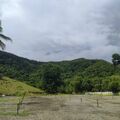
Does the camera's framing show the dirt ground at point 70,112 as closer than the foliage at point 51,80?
Yes

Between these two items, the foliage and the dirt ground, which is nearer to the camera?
the dirt ground

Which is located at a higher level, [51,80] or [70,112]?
[51,80]

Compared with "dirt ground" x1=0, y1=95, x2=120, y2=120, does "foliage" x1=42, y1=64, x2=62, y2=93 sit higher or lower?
higher

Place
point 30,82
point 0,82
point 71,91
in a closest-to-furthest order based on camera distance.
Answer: point 0,82
point 71,91
point 30,82

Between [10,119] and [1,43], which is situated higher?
[1,43]

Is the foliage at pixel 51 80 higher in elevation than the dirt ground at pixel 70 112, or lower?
higher

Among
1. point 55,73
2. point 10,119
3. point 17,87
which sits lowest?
point 10,119

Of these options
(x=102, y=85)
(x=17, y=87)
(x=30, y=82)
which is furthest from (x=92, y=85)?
(x=17, y=87)

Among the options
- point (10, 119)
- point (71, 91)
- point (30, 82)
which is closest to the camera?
point (10, 119)

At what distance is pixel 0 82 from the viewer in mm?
128375

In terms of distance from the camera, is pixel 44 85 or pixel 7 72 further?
pixel 7 72

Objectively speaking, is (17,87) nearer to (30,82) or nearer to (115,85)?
(115,85)

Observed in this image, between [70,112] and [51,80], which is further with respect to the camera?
[51,80]

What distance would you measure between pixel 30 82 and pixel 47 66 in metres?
25.8
